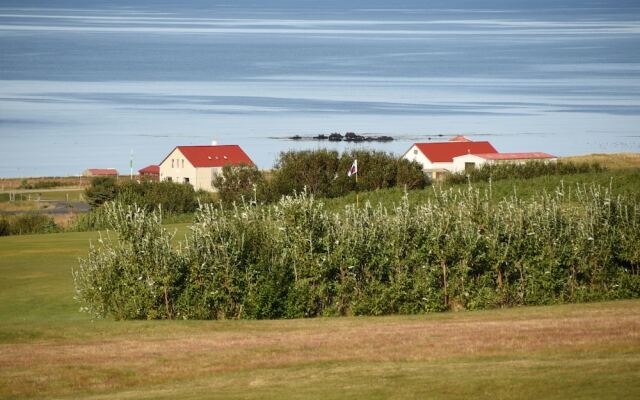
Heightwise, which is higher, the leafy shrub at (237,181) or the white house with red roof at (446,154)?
the white house with red roof at (446,154)

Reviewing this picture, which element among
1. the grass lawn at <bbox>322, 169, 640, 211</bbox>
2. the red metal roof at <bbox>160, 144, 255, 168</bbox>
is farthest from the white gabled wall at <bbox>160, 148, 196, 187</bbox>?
the grass lawn at <bbox>322, 169, 640, 211</bbox>

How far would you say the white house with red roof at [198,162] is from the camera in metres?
88.9

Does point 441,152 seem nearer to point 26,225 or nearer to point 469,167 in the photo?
point 469,167

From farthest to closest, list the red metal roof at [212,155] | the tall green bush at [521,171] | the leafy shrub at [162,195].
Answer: the red metal roof at [212,155] < the tall green bush at [521,171] < the leafy shrub at [162,195]

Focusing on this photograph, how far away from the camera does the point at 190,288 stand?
3284 centimetres

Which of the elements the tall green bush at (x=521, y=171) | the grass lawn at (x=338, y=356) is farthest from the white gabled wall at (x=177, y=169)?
the grass lawn at (x=338, y=356)

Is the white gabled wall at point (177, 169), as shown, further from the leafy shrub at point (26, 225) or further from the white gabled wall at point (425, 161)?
the leafy shrub at point (26, 225)

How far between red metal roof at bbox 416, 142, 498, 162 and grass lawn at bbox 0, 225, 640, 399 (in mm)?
60887

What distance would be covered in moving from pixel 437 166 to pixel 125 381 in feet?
233

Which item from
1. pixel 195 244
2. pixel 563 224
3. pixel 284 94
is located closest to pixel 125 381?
pixel 195 244

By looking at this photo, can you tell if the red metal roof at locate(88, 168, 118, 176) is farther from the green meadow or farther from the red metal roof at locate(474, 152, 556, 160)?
the green meadow

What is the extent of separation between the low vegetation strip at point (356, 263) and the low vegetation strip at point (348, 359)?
2.89m

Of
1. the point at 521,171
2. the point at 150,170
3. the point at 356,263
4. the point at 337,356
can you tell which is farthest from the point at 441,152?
the point at 337,356

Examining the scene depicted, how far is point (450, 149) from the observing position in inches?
3679
